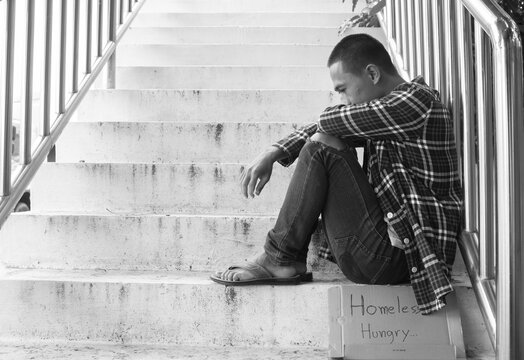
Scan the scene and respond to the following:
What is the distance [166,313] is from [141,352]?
140 millimetres

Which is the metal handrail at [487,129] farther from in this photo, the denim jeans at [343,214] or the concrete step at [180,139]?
the concrete step at [180,139]

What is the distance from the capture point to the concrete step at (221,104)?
9.55ft

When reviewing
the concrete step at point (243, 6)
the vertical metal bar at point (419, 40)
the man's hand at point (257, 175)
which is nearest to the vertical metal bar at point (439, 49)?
the vertical metal bar at point (419, 40)

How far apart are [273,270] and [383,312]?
1.08 ft

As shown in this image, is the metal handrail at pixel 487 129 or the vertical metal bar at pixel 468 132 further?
the vertical metal bar at pixel 468 132

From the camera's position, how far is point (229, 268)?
1991 mm

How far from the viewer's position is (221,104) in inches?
114

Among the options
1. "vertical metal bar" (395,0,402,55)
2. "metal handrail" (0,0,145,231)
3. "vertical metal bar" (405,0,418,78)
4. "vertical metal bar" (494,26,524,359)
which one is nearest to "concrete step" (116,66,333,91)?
"metal handrail" (0,0,145,231)

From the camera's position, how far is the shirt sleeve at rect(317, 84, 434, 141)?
180 cm

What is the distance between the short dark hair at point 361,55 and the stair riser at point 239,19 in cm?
203

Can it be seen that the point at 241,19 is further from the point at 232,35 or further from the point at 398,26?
the point at 398,26

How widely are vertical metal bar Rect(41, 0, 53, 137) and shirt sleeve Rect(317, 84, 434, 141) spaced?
1024mm

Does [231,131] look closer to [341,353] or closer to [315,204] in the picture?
[315,204]

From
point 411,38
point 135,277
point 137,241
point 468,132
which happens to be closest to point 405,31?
point 411,38
